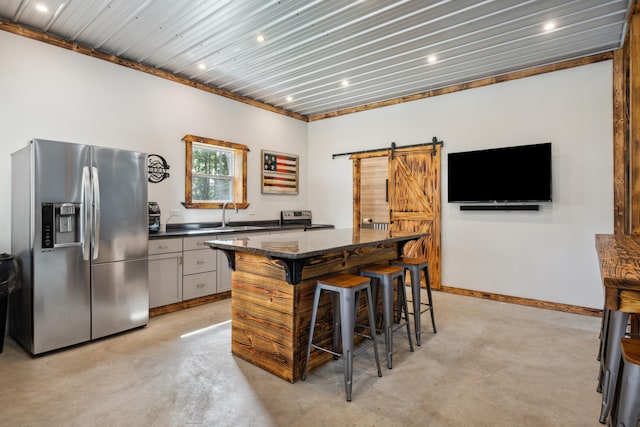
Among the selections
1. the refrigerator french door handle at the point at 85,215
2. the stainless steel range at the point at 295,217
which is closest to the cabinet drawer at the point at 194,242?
the refrigerator french door handle at the point at 85,215

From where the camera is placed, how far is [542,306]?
4.18 metres

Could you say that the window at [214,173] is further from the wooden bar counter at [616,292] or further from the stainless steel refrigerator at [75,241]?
the wooden bar counter at [616,292]

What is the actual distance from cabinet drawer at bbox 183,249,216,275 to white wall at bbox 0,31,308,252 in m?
0.72

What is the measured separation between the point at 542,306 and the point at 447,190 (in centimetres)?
189

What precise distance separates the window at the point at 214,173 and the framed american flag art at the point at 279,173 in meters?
0.44

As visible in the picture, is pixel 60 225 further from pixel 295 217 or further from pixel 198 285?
pixel 295 217

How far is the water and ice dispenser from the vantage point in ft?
9.15

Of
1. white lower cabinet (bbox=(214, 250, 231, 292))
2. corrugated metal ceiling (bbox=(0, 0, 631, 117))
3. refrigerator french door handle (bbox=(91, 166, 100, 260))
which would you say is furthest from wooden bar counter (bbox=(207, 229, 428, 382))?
corrugated metal ceiling (bbox=(0, 0, 631, 117))

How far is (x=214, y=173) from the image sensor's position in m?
5.12

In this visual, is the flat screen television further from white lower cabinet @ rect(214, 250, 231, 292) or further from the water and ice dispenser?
the water and ice dispenser

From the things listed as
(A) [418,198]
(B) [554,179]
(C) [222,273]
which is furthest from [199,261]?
(B) [554,179]

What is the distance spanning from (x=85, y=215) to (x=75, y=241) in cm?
24

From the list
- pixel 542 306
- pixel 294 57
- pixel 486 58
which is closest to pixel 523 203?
pixel 542 306

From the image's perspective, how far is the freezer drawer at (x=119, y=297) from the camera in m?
3.08
